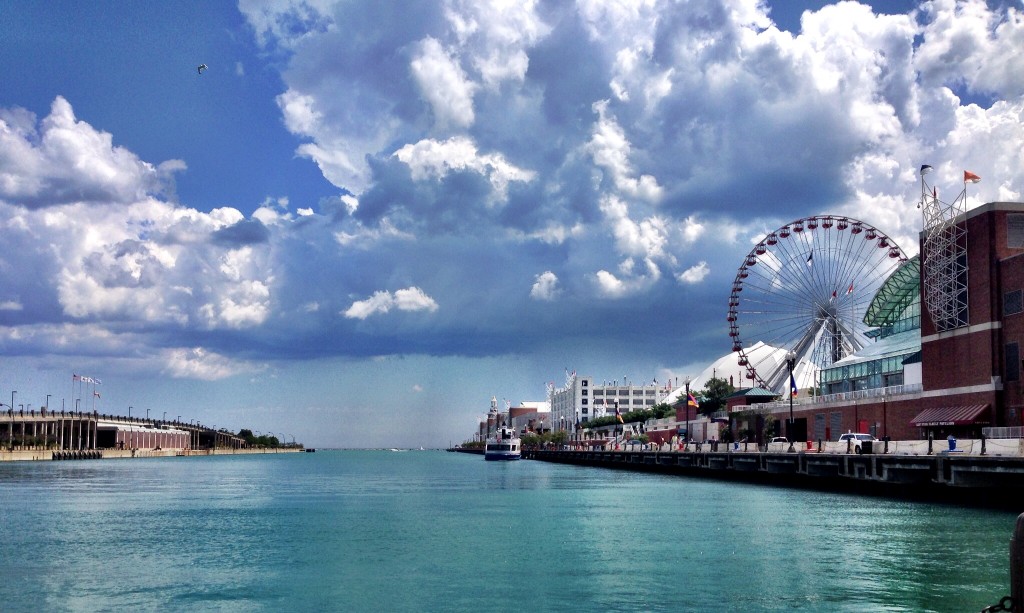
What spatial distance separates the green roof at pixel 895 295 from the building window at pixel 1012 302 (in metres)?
33.3

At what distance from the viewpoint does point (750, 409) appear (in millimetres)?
137875

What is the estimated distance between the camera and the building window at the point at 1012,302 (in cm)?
7638

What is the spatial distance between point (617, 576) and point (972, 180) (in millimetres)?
62056

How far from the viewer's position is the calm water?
33.4 metres

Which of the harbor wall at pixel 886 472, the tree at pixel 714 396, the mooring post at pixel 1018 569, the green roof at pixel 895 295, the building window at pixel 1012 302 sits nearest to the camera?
the mooring post at pixel 1018 569

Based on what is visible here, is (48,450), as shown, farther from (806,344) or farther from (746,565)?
(746,565)

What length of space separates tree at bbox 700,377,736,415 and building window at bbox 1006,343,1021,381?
92.5 meters

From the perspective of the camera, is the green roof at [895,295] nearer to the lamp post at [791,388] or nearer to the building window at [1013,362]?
the lamp post at [791,388]

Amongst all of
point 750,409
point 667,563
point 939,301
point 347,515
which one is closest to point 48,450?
point 750,409

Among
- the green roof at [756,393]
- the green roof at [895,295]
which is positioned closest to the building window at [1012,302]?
the green roof at [895,295]

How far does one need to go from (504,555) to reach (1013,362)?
51.6 m

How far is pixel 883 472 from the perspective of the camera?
2899 inches

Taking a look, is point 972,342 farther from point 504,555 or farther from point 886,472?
point 504,555

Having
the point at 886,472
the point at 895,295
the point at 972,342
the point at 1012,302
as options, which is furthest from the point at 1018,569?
the point at 895,295
